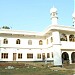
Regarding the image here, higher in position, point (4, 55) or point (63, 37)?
point (63, 37)

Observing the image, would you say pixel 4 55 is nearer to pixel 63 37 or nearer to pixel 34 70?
pixel 63 37

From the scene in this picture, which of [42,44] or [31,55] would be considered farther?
[42,44]

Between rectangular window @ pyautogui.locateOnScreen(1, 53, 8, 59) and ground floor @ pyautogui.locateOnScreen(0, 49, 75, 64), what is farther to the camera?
rectangular window @ pyautogui.locateOnScreen(1, 53, 8, 59)

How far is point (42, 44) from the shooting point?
33.4 meters

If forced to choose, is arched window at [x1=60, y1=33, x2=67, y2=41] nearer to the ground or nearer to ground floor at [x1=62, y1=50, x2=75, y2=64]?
ground floor at [x1=62, y1=50, x2=75, y2=64]

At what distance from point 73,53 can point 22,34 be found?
10647mm

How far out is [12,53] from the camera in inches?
1224

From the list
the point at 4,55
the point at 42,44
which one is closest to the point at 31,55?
the point at 42,44

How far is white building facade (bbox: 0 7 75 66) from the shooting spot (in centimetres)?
2747

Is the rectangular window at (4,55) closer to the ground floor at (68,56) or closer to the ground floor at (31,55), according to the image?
the ground floor at (31,55)

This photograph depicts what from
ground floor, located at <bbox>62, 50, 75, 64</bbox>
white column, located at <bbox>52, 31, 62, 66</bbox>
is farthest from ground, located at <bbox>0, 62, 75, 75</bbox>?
ground floor, located at <bbox>62, 50, 75, 64</bbox>

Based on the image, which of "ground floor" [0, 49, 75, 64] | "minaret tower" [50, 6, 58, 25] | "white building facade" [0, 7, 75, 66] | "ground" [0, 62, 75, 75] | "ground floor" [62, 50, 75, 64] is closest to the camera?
"ground" [0, 62, 75, 75]

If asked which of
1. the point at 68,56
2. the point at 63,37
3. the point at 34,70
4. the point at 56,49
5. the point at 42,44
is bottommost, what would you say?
the point at 34,70

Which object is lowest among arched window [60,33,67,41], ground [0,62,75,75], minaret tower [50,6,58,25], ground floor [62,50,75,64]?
ground [0,62,75,75]
